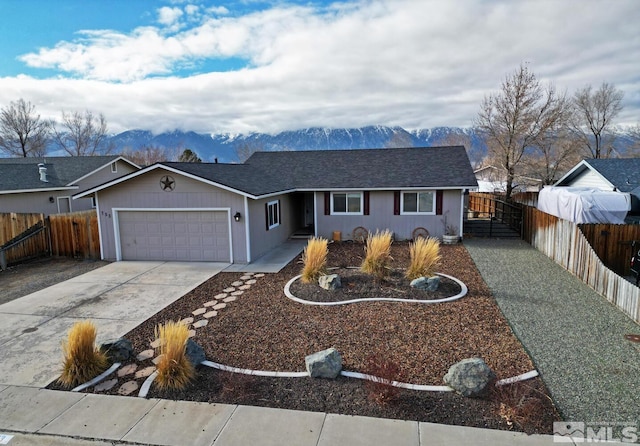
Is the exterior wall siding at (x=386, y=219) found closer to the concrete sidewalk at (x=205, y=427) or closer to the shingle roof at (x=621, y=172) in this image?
the shingle roof at (x=621, y=172)

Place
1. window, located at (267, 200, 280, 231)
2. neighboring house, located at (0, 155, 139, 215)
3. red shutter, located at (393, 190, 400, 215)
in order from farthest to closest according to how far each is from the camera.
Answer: neighboring house, located at (0, 155, 139, 215) < red shutter, located at (393, 190, 400, 215) < window, located at (267, 200, 280, 231)

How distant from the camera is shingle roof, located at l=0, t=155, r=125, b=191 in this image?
18.0 meters

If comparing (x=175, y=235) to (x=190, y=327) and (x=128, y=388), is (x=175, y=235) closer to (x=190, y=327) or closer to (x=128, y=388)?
(x=190, y=327)

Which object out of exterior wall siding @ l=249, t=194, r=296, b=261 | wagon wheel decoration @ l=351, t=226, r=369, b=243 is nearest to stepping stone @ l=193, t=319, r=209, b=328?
exterior wall siding @ l=249, t=194, r=296, b=261

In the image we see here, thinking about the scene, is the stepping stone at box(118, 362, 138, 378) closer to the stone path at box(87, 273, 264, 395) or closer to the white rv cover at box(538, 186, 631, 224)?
the stone path at box(87, 273, 264, 395)

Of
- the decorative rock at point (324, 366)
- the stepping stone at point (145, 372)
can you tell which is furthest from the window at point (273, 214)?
the decorative rock at point (324, 366)

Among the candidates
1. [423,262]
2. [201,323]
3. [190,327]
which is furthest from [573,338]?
[190,327]

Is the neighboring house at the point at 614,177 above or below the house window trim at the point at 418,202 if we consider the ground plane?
above

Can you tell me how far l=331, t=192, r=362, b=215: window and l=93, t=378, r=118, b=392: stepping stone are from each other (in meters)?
11.9

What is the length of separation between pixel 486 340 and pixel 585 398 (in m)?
1.76

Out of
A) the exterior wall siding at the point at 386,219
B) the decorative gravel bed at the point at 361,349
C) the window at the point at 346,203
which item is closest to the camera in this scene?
the decorative gravel bed at the point at 361,349

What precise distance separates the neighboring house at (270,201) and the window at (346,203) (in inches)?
1.7

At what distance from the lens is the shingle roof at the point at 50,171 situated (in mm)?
17953

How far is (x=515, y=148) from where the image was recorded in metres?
24.0
